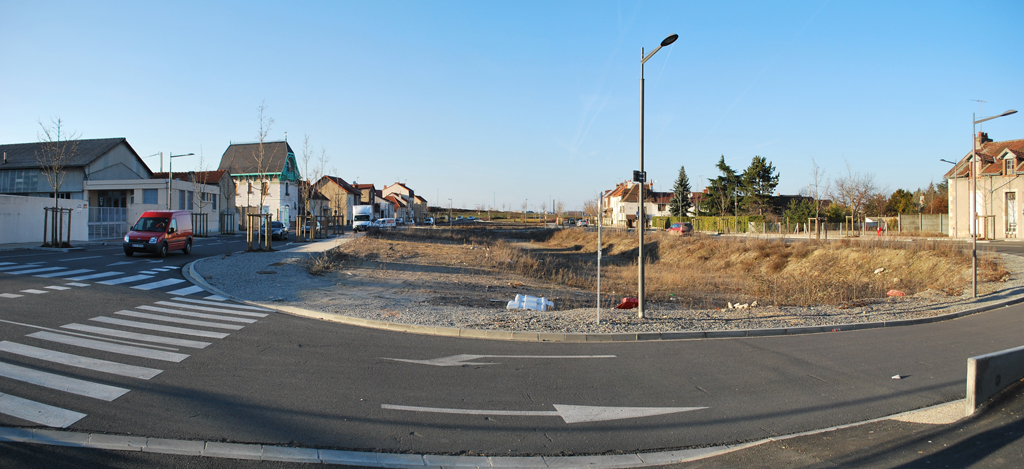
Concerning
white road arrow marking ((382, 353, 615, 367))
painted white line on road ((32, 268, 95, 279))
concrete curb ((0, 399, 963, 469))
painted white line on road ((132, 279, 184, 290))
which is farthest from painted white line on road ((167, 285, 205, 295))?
concrete curb ((0, 399, 963, 469))

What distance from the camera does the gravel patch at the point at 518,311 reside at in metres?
10.3

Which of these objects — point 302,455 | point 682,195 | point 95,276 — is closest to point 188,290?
point 95,276

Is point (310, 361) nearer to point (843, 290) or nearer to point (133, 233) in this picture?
point (843, 290)

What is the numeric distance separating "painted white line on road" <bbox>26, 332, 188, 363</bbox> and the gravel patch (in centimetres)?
391

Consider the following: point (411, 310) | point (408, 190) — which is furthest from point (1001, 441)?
point (408, 190)

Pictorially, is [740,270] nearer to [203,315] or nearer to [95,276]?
[203,315]

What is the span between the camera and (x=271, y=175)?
67438mm

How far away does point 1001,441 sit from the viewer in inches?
181

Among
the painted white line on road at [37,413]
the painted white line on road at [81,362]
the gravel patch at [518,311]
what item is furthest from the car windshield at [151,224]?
the painted white line on road at [37,413]

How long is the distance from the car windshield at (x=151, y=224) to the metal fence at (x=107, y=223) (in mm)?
16620

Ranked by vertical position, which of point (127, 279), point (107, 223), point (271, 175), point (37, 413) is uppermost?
point (271, 175)

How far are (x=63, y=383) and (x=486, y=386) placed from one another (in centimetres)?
476

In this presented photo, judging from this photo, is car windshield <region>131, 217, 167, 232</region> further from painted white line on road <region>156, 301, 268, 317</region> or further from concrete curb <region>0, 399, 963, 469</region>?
concrete curb <region>0, 399, 963, 469</region>

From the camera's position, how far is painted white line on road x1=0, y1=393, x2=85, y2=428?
15.5ft
